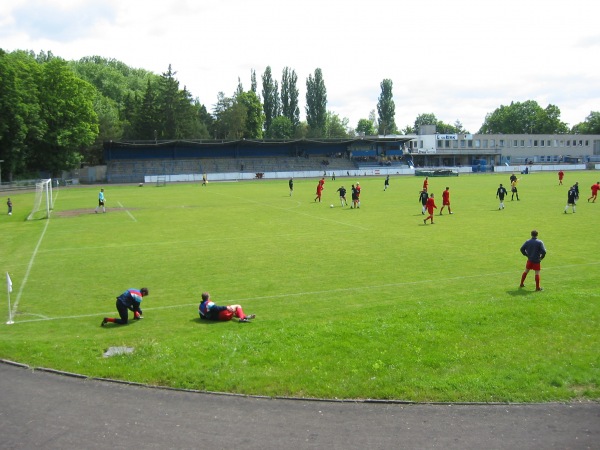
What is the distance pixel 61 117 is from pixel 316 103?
70277 mm

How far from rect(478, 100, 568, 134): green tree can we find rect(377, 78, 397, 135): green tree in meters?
36.3

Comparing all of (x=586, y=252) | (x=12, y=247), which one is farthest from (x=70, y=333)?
(x=586, y=252)

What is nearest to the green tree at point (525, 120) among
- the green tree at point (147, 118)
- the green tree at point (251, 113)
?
the green tree at point (251, 113)

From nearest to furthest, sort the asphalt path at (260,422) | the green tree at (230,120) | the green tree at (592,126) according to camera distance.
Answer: the asphalt path at (260,422), the green tree at (230,120), the green tree at (592,126)

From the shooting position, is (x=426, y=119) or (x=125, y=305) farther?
(x=426, y=119)

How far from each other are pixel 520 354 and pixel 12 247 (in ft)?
78.3

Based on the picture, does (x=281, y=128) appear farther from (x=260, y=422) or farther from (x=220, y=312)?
(x=260, y=422)

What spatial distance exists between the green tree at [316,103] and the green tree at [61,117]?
64.2 meters

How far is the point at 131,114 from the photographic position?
11275 cm

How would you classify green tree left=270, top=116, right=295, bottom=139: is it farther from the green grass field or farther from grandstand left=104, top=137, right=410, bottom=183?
the green grass field

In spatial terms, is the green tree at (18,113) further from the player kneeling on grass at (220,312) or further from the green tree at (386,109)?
the green tree at (386,109)

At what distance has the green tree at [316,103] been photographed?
137250 mm

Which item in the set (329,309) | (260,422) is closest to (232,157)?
(329,309)

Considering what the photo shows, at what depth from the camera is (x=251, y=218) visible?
36.2 metres
